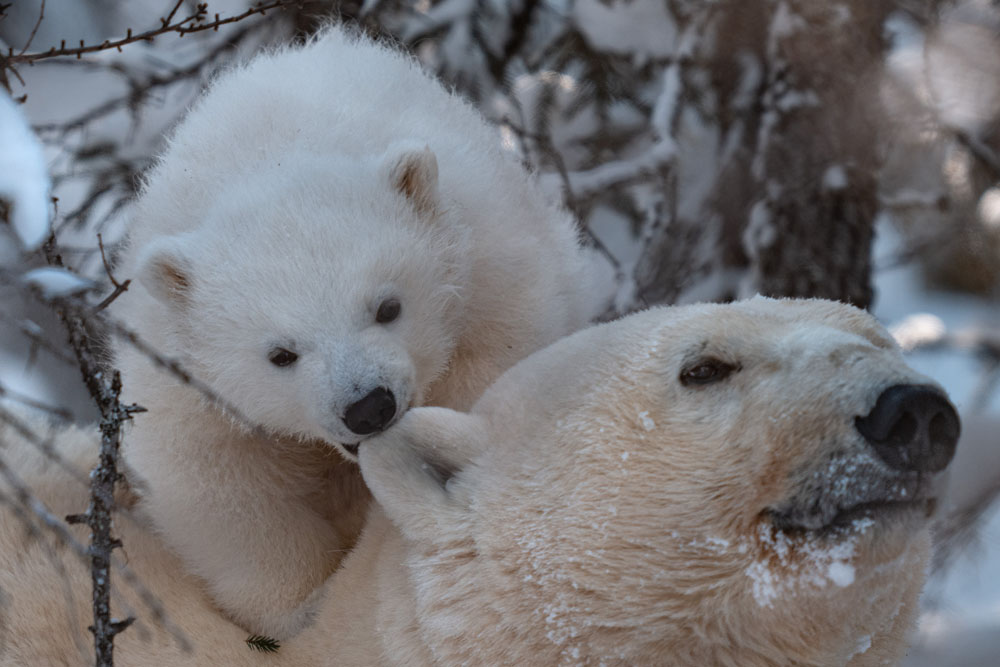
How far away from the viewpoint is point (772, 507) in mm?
1801

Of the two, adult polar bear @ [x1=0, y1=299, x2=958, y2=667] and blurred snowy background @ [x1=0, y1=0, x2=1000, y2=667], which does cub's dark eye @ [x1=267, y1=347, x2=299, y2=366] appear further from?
blurred snowy background @ [x1=0, y1=0, x2=1000, y2=667]

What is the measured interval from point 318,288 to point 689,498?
1.21 m

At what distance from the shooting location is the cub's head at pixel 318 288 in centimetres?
264

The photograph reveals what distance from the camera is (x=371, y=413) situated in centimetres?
246

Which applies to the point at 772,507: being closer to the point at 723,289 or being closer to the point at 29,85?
the point at 723,289

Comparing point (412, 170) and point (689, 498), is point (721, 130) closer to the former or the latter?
point (412, 170)

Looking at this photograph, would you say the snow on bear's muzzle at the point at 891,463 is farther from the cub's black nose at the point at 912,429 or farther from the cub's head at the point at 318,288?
the cub's head at the point at 318,288

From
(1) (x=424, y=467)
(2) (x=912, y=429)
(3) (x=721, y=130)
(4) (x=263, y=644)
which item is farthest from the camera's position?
(3) (x=721, y=130)

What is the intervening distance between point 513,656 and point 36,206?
3.78 ft

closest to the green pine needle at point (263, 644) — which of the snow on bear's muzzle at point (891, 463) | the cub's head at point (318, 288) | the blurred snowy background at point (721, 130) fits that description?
the cub's head at point (318, 288)

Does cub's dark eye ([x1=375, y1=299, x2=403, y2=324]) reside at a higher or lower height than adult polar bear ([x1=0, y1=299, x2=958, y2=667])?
higher

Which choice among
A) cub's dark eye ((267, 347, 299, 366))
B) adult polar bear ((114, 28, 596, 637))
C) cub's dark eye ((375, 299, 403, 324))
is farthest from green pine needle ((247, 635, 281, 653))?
cub's dark eye ((375, 299, 403, 324))

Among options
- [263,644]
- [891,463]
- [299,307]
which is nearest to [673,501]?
[891,463]

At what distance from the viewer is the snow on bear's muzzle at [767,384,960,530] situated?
171cm
